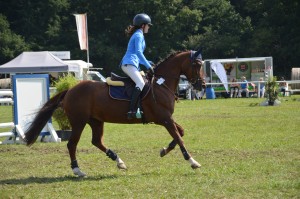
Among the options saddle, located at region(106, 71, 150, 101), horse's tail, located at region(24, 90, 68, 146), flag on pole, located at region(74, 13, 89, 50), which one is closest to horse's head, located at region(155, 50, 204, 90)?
saddle, located at region(106, 71, 150, 101)

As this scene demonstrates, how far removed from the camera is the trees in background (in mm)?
59156

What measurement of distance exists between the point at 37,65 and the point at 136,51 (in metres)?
25.2

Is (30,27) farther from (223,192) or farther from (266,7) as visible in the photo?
(223,192)

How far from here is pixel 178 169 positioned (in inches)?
395

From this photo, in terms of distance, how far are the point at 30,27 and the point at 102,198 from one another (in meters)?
55.0

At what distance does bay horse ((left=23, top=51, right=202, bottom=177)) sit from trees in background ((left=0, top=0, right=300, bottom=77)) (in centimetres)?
4846

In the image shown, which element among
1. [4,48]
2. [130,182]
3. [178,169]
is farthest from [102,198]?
[4,48]

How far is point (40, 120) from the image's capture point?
10.9 m

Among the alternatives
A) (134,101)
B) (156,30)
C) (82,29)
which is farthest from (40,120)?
(156,30)

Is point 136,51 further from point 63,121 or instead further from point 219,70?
point 219,70

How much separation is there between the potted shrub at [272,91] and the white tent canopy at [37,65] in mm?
11609

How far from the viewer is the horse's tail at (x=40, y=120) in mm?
10742

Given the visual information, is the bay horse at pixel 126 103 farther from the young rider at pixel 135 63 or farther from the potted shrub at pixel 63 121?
the potted shrub at pixel 63 121

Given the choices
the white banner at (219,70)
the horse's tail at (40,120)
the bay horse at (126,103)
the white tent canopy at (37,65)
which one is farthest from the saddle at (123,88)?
the white banner at (219,70)
